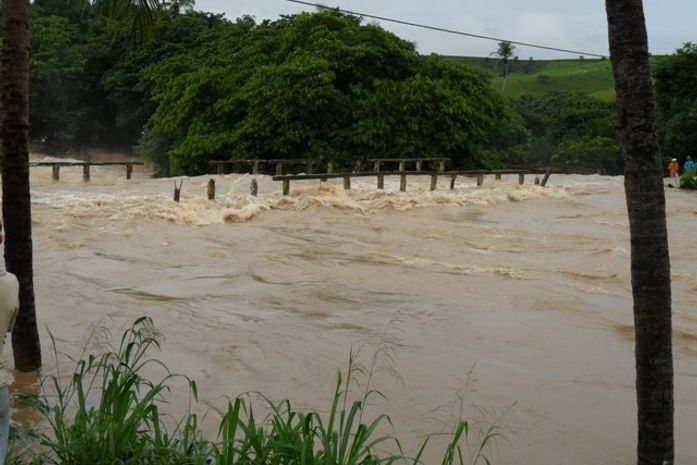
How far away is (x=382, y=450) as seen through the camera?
6.07m

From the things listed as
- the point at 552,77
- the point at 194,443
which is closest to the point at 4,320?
the point at 194,443

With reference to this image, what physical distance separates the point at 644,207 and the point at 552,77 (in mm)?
78551

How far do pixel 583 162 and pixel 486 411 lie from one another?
35.8m

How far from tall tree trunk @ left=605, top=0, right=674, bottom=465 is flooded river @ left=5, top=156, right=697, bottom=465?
1770 mm

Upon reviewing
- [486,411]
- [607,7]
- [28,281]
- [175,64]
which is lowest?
[486,411]

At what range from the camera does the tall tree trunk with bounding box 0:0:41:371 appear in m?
6.52

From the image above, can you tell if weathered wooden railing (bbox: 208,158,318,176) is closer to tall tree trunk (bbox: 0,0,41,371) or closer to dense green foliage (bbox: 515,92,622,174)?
dense green foliage (bbox: 515,92,622,174)

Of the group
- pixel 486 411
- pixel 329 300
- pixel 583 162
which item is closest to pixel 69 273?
pixel 329 300

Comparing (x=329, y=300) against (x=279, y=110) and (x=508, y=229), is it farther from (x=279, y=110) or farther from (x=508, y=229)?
(x=279, y=110)

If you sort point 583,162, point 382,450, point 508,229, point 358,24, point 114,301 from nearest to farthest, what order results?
point 382,450, point 114,301, point 508,229, point 358,24, point 583,162

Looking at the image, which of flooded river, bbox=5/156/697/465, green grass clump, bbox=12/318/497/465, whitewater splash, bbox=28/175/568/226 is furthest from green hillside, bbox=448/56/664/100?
green grass clump, bbox=12/318/497/465

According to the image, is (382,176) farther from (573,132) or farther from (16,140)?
(573,132)

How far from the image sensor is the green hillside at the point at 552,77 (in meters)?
74.2

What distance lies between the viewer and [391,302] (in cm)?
1138
